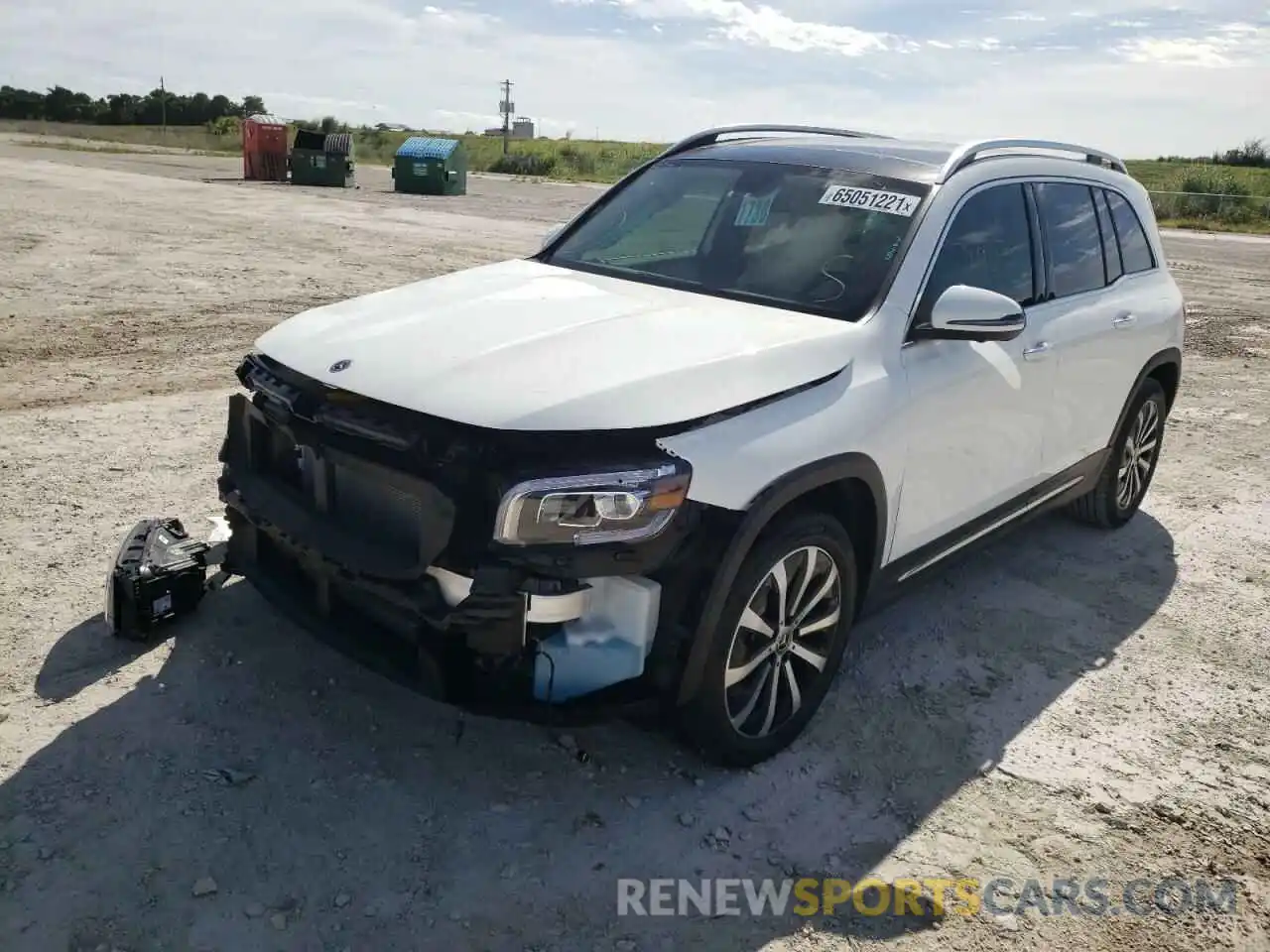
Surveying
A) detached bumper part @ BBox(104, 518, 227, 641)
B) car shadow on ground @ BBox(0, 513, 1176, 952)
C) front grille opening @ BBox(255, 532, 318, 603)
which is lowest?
car shadow on ground @ BBox(0, 513, 1176, 952)

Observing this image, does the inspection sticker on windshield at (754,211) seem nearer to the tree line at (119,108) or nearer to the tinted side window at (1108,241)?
the tinted side window at (1108,241)

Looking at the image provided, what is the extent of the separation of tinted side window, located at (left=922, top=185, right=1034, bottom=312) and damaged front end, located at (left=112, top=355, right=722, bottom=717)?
4.90 ft

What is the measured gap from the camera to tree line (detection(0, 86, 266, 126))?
77875 mm

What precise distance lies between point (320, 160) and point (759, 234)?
1207 inches

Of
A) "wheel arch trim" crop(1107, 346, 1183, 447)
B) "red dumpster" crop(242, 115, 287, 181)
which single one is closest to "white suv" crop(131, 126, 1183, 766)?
"wheel arch trim" crop(1107, 346, 1183, 447)

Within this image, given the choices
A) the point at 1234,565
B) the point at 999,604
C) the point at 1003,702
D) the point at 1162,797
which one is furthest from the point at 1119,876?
the point at 1234,565

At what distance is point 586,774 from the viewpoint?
3266 mm

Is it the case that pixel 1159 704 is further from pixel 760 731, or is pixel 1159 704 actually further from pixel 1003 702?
pixel 760 731

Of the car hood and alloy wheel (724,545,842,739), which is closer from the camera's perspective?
the car hood

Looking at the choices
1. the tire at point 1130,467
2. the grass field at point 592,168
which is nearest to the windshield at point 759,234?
the tire at point 1130,467

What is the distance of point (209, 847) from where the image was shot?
2.81 metres

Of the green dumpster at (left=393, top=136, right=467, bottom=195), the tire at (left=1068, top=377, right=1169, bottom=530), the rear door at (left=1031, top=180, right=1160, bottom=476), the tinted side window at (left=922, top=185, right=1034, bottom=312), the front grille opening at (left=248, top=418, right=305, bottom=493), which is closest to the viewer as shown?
the front grille opening at (left=248, top=418, right=305, bottom=493)

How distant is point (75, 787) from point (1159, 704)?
3707 millimetres

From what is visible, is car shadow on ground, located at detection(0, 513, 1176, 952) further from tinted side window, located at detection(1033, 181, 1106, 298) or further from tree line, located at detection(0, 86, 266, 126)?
tree line, located at detection(0, 86, 266, 126)
